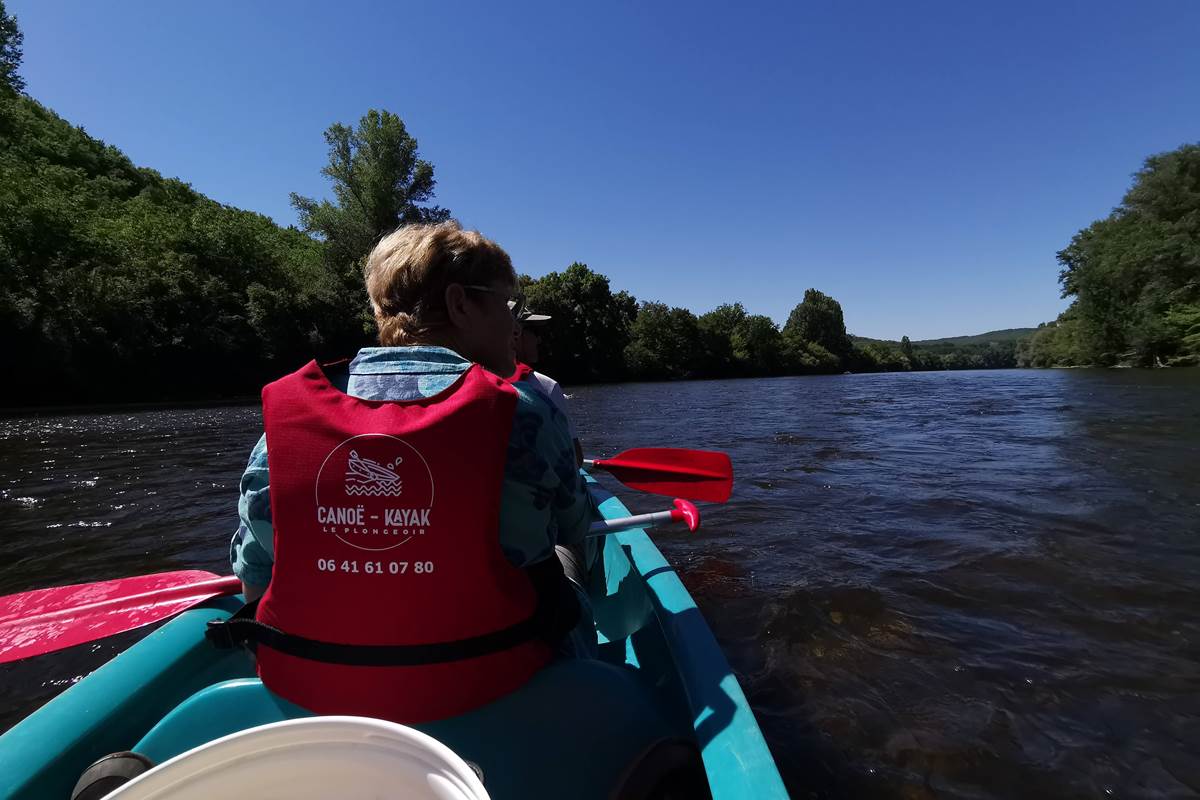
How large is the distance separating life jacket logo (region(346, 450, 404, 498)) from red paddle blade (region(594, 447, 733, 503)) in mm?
2569

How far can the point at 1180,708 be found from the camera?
213 centimetres

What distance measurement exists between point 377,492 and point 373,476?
30 millimetres

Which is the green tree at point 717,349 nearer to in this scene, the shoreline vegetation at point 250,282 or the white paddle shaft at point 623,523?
the shoreline vegetation at point 250,282

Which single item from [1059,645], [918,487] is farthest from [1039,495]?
[1059,645]

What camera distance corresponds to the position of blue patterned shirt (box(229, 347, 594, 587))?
1125mm

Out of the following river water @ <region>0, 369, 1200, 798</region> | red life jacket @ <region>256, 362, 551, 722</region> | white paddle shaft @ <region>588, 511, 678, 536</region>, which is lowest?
river water @ <region>0, 369, 1200, 798</region>

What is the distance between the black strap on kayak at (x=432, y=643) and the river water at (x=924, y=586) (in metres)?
1.30

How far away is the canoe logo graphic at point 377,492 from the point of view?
102cm

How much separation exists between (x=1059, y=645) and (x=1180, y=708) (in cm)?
47

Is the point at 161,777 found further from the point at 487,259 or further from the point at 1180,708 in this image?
the point at 1180,708

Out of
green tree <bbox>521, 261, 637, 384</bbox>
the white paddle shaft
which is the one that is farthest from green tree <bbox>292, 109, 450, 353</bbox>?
the white paddle shaft

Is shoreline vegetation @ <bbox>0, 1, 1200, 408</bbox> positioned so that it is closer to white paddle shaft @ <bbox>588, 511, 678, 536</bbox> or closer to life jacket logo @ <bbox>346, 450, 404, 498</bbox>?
white paddle shaft @ <bbox>588, 511, 678, 536</bbox>

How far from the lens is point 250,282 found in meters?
29.1

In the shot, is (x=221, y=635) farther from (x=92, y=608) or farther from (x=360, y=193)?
(x=360, y=193)
